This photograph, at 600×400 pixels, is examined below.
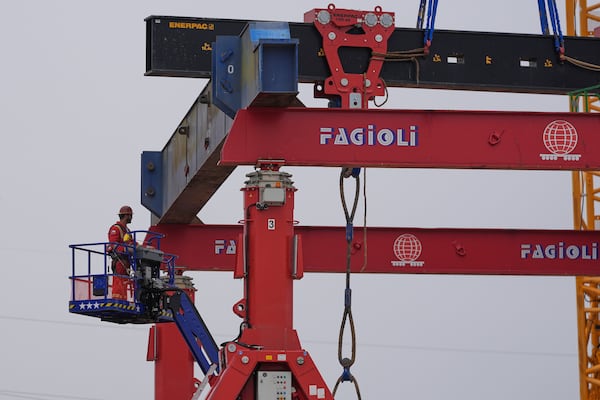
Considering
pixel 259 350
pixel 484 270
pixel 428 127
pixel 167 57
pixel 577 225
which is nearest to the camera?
pixel 259 350

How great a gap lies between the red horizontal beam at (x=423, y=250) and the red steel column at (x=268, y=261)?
26.0 feet

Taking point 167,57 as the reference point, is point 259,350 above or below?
below

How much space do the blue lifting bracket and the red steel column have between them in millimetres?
1172

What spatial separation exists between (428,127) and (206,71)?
16.1ft

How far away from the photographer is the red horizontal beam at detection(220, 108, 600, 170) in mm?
22703

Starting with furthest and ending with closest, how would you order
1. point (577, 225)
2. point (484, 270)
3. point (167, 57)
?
point (577, 225), point (484, 270), point (167, 57)

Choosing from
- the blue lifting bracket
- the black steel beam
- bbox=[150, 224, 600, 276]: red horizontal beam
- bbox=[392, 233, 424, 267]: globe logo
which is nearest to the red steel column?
the blue lifting bracket

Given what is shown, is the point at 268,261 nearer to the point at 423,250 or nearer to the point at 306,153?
the point at 306,153

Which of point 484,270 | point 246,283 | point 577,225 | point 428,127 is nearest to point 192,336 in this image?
point 246,283

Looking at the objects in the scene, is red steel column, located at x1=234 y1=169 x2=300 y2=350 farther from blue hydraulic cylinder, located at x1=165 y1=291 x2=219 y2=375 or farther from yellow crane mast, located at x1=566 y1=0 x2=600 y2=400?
yellow crane mast, located at x1=566 y1=0 x2=600 y2=400

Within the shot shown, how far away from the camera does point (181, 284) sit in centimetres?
3186

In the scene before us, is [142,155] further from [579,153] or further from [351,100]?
[579,153]

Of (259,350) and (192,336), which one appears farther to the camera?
(192,336)

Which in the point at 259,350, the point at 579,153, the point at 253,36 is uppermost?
the point at 253,36
